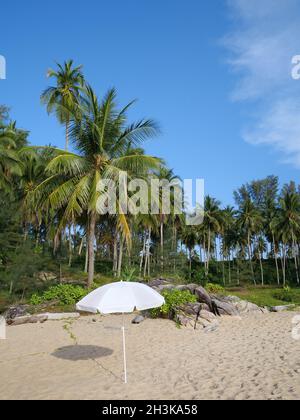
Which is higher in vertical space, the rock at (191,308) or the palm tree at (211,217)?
the palm tree at (211,217)

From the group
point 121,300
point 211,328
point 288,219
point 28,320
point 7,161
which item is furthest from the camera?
point 288,219

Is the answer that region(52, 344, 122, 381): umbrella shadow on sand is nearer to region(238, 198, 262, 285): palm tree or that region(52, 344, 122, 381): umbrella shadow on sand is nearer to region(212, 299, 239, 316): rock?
region(212, 299, 239, 316): rock

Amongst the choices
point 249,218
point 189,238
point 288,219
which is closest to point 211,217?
point 249,218

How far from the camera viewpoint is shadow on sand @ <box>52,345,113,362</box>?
8.96 metres

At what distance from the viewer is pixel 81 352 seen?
9477 millimetres

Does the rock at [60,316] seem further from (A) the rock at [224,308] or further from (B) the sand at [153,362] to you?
(A) the rock at [224,308]

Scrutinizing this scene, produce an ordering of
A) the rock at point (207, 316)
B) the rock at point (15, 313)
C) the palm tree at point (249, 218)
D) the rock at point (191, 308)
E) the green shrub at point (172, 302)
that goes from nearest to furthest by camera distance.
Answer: the rock at point (207, 316) → the rock at point (191, 308) → the green shrub at point (172, 302) → the rock at point (15, 313) → the palm tree at point (249, 218)

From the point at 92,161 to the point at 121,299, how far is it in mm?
12240

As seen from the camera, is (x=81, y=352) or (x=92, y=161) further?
(x=92, y=161)

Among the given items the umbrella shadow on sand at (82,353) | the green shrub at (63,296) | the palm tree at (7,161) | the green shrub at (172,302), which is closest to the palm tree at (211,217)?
the palm tree at (7,161)

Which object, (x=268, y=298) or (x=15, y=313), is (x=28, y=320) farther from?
(x=268, y=298)

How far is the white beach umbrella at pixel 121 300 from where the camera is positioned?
21.5 ft

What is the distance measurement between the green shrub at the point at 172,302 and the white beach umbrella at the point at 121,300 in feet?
22.8

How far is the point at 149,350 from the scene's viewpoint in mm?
9594
